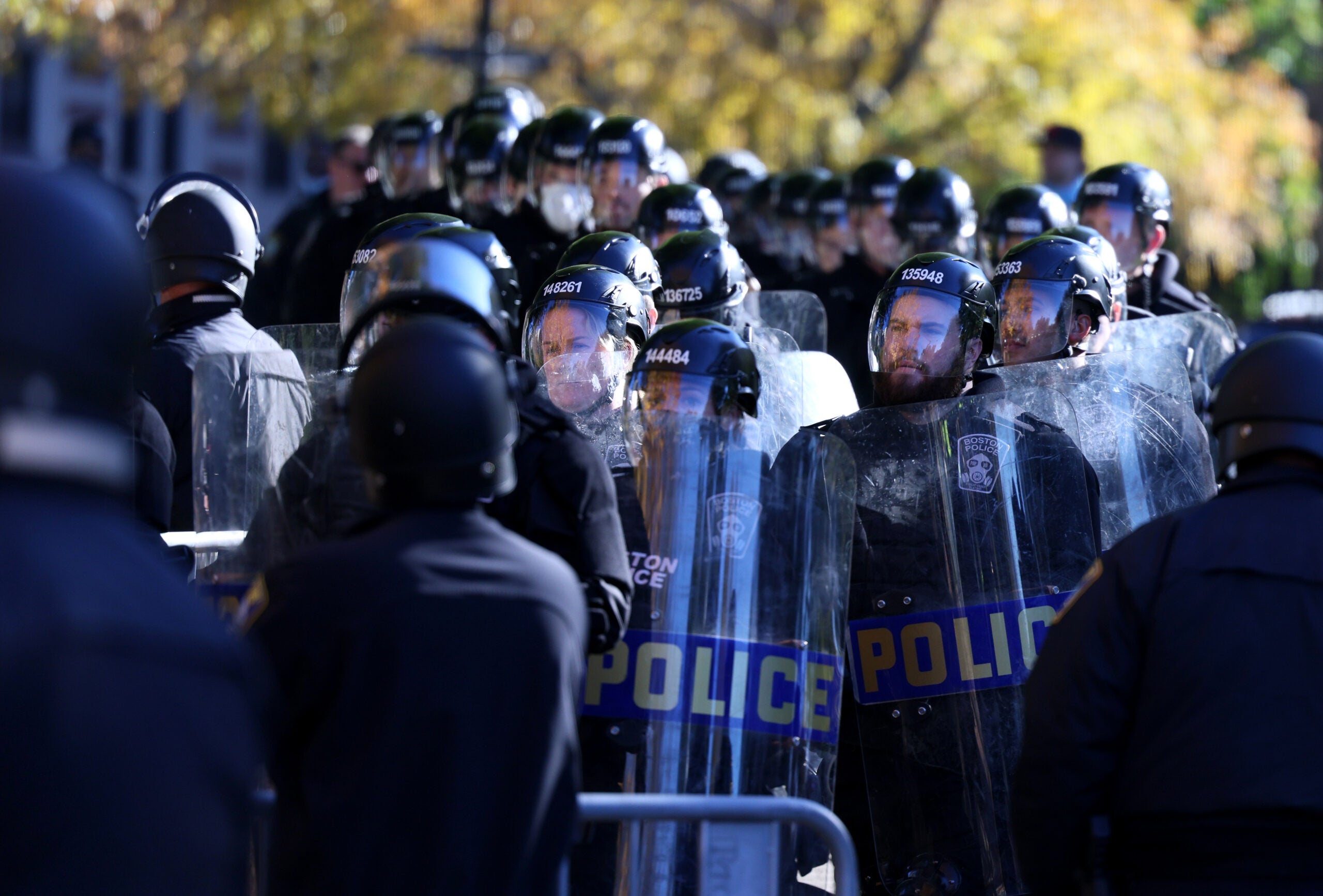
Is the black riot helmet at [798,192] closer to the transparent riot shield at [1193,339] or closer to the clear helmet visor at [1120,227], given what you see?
the clear helmet visor at [1120,227]

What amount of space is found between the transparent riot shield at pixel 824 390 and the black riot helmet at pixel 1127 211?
99.2 inches

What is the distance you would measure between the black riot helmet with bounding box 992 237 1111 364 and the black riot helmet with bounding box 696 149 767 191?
5.56 metres

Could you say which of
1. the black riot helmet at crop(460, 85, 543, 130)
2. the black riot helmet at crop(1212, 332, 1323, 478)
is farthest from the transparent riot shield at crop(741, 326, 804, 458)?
the black riot helmet at crop(460, 85, 543, 130)

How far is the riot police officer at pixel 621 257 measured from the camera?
239 inches

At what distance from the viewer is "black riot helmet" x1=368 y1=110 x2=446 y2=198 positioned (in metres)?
9.45

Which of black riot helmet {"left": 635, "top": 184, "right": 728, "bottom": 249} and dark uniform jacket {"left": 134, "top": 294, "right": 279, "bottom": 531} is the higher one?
Answer: black riot helmet {"left": 635, "top": 184, "right": 728, "bottom": 249}

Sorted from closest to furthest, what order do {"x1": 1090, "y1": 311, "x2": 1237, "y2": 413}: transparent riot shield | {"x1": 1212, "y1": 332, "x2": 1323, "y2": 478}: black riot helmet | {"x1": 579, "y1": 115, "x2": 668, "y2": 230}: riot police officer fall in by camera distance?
{"x1": 1212, "y1": 332, "x2": 1323, "y2": 478}: black riot helmet → {"x1": 1090, "y1": 311, "x2": 1237, "y2": 413}: transparent riot shield → {"x1": 579, "y1": 115, "x2": 668, "y2": 230}: riot police officer

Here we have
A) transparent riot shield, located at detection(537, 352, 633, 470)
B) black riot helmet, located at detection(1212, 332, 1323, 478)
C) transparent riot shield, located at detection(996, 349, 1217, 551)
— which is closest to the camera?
black riot helmet, located at detection(1212, 332, 1323, 478)

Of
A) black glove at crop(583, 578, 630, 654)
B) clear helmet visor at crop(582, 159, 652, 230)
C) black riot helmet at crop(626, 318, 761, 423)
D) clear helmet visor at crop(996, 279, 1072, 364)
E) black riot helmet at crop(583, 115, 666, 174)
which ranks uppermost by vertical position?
black riot helmet at crop(583, 115, 666, 174)

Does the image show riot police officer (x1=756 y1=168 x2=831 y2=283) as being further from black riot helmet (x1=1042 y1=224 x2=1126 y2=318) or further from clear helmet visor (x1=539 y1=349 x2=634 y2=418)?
clear helmet visor (x1=539 y1=349 x2=634 y2=418)

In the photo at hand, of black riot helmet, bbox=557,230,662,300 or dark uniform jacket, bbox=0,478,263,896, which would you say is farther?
black riot helmet, bbox=557,230,662,300

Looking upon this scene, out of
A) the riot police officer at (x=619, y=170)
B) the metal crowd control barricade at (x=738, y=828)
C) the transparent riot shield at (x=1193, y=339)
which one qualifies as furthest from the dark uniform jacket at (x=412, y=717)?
the riot police officer at (x=619, y=170)

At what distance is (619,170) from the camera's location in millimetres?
8336

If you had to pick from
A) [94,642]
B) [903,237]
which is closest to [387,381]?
[94,642]
